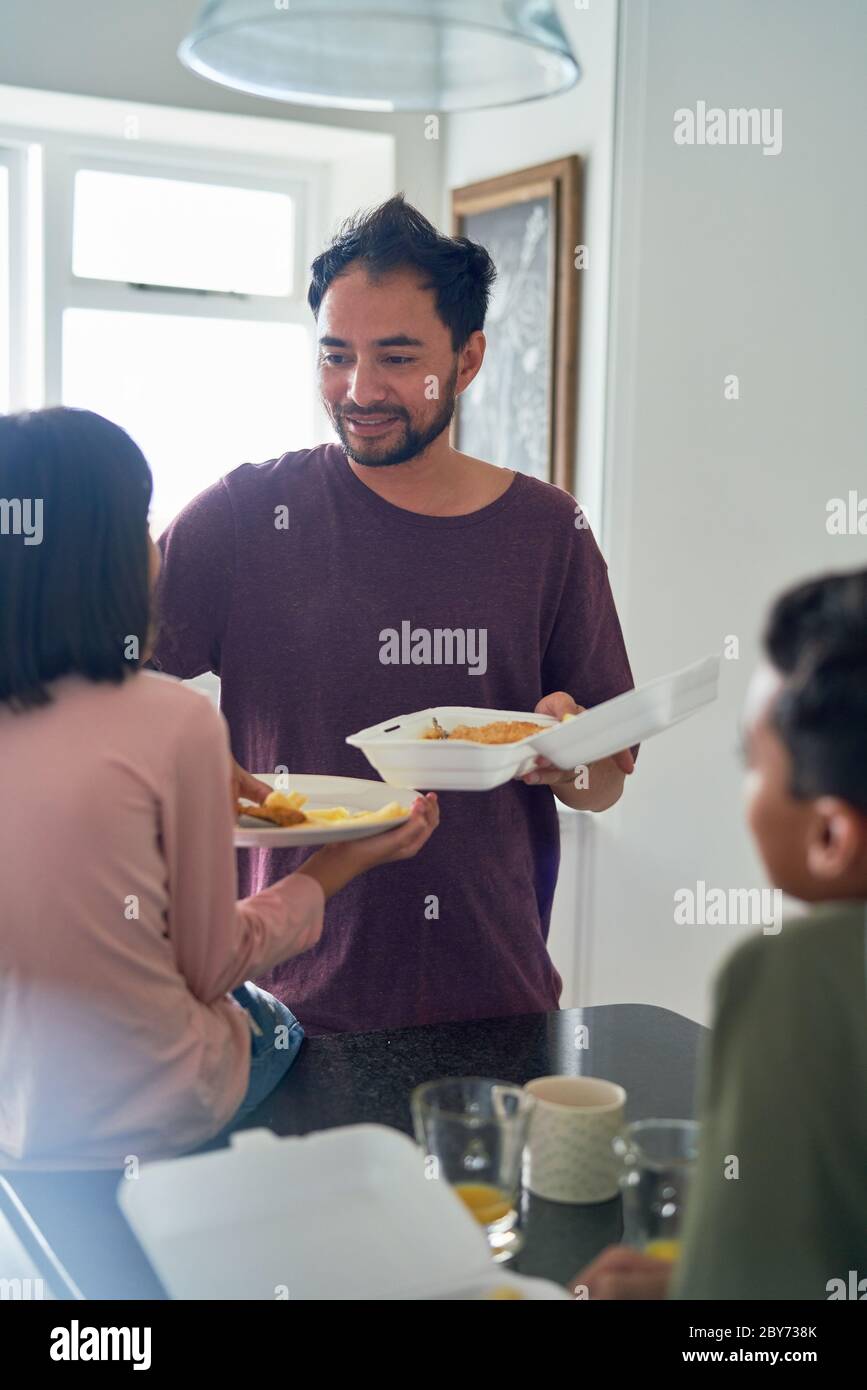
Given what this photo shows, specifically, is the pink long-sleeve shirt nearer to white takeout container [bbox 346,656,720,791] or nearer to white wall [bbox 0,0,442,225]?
white takeout container [bbox 346,656,720,791]

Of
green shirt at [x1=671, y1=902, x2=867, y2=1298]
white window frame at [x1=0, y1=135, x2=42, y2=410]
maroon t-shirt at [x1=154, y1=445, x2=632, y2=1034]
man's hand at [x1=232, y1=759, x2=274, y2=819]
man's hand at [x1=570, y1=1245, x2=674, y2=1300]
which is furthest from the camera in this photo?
white window frame at [x1=0, y1=135, x2=42, y2=410]

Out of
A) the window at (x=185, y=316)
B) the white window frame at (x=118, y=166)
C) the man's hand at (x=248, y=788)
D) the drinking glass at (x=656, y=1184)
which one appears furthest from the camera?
the window at (x=185, y=316)

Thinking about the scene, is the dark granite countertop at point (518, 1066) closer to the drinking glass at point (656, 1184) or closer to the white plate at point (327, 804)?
the drinking glass at point (656, 1184)

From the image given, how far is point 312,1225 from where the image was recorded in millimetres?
995

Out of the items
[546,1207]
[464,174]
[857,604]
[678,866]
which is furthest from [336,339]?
[464,174]

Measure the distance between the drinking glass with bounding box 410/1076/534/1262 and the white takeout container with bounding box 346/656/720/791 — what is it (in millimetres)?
506

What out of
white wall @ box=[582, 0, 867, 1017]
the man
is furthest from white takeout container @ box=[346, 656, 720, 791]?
white wall @ box=[582, 0, 867, 1017]

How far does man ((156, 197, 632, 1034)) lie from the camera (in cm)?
184

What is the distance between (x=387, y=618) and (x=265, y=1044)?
658 mm

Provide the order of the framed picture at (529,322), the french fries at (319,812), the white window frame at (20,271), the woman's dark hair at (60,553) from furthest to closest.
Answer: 1. the white window frame at (20,271)
2. the framed picture at (529,322)
3. the french fries at (319,812)
4. the woman's dark hair at (60,553)

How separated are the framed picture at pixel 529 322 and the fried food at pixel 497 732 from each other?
1.76 m

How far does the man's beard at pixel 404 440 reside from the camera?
6.20ft

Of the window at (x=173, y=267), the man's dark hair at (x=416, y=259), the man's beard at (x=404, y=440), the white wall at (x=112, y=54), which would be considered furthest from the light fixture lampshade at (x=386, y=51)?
the window at (x=173, y=267)

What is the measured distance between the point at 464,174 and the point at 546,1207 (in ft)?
10.1
